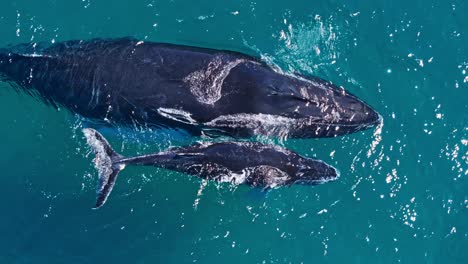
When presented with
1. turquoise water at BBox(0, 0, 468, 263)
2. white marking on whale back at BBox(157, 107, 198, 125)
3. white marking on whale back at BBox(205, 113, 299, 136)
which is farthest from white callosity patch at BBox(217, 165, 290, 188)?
white marking on whale back at BBox(157, 107, 198, 125)

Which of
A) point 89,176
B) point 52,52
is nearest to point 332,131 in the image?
point 89,176

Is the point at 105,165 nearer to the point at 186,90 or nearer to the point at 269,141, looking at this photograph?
the point at 186,90

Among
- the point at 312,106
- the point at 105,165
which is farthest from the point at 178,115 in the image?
the point at 312,106

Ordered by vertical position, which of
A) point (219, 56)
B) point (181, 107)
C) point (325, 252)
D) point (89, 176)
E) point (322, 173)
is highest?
point (219, 56)

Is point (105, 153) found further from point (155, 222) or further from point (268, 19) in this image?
point (268, 19)

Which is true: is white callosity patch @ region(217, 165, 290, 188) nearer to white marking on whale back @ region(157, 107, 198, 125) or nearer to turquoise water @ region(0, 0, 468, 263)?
turquoise water @ region(0, 0, 468, 263)
